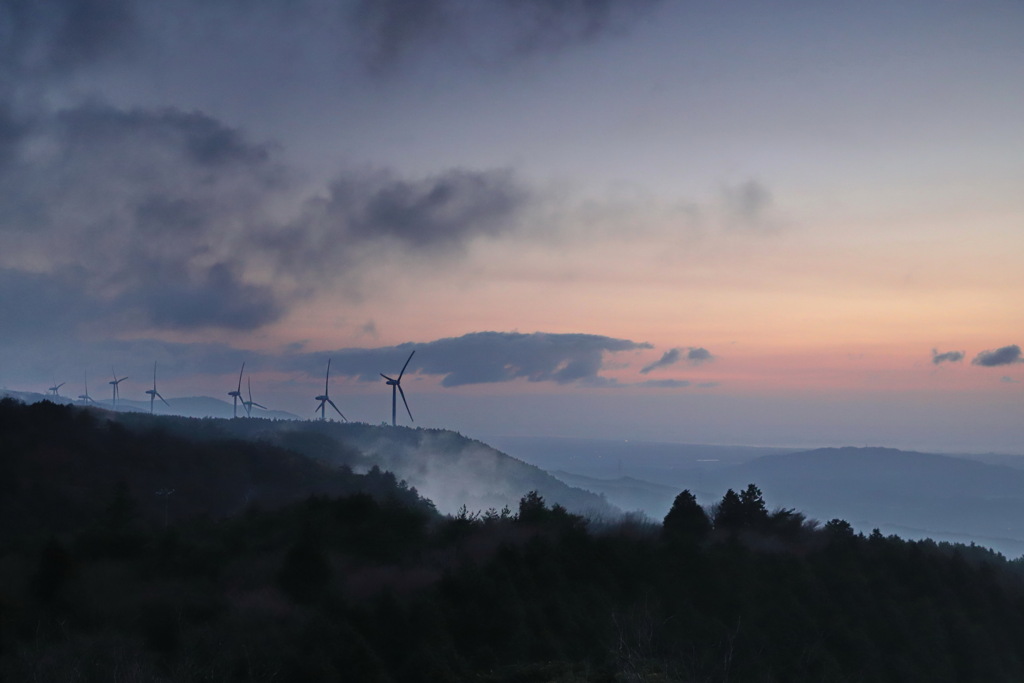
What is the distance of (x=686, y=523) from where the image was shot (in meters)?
36.9

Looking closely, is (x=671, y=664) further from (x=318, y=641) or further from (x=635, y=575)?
(x=318, y=641)

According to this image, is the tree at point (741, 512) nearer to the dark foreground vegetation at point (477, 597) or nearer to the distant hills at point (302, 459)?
the dark foreground vegetation at point (477, 597)

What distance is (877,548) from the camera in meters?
40.2

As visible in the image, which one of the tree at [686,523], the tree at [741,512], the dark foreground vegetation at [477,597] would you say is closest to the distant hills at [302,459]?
the tree at [686,523]

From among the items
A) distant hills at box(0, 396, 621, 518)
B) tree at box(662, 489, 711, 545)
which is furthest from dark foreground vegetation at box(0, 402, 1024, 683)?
distant hills at box(0, 396, 621, 518)

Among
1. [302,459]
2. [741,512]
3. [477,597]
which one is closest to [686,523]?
[741,512]

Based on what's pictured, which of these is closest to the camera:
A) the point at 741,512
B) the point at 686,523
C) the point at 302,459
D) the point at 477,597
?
the point at 477,597

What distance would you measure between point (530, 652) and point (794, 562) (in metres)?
17.6

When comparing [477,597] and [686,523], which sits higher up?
[686,523]

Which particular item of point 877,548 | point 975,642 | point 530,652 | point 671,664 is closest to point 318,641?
point 530,652

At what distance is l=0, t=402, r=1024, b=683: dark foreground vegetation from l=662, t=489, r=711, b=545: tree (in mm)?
133

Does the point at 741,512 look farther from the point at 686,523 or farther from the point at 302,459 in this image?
the point at 302,459

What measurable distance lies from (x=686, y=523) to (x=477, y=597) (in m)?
15.7

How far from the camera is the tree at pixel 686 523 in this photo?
115 ft
